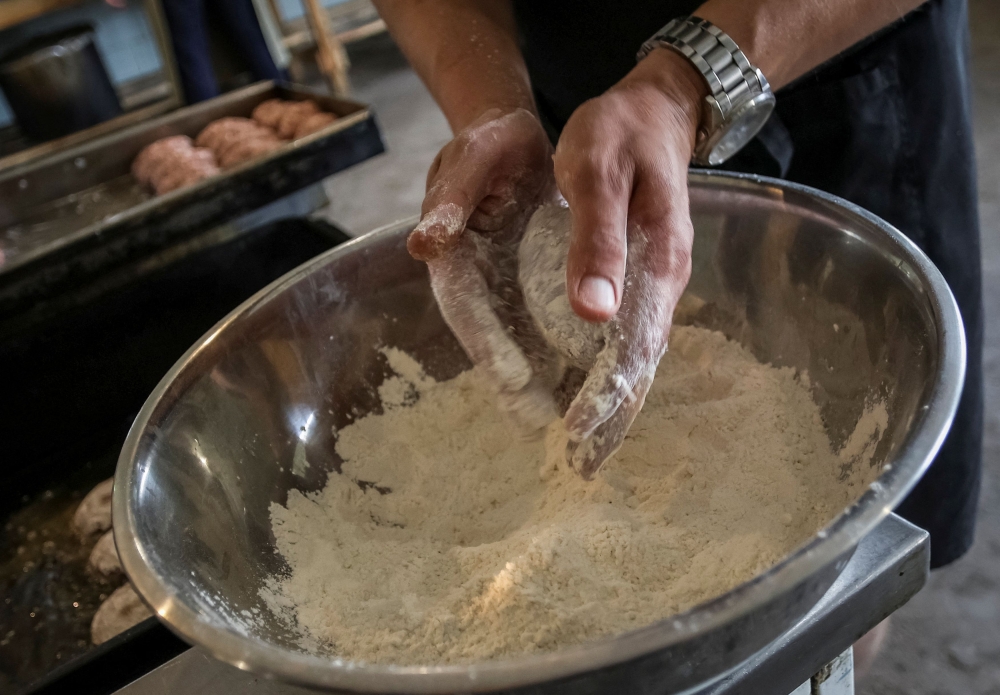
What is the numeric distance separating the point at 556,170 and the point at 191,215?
3.78ft

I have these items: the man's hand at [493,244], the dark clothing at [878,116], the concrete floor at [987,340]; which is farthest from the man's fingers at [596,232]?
the concrete floor at [987,340]

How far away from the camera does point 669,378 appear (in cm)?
79

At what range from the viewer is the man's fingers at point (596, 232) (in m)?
0.53

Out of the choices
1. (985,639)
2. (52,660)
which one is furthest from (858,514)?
(985,639)

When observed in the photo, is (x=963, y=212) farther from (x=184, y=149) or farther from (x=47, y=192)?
(x=47, y=192)

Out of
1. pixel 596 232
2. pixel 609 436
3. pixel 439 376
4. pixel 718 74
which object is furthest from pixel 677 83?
pixel 439 376

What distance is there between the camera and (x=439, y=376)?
0.92 meters

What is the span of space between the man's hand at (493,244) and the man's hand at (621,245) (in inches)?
3.2

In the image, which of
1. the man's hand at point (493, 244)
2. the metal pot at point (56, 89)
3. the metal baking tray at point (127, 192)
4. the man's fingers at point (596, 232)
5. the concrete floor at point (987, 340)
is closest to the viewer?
the man's fingers at point (596, 232)

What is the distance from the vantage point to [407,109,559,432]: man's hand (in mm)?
665

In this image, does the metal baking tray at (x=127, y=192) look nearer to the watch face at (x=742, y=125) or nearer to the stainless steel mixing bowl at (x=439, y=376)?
the stainless steel mixing bowl at (x=439, y=376)

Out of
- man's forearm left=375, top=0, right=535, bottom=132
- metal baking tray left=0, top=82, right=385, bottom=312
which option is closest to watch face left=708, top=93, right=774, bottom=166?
man's forearm left=375, top=0, right=535, bottom=132

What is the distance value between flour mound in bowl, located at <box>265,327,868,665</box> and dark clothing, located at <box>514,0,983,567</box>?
0.28 m

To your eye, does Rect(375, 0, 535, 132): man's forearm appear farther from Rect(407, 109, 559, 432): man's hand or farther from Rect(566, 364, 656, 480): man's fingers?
Rect(566, 364, 656, 480): man's fingers
